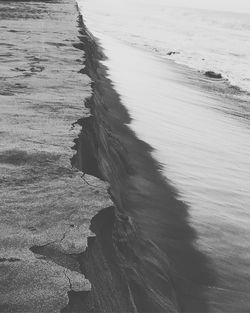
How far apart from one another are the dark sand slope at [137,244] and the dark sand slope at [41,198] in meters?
0.07

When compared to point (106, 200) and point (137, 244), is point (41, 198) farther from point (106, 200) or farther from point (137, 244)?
point (137, 244)

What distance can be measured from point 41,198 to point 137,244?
79 centimetres

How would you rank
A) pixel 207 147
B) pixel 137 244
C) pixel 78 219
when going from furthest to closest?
1. pixel 207 147
2. pixel 137 244
3. pixel 78 219

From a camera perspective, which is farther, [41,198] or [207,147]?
[207,147]

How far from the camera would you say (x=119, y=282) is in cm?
192

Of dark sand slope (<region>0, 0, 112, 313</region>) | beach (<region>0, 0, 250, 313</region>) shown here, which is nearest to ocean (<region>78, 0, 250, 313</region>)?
beach (<region>0, 0, 250, 313</region>)

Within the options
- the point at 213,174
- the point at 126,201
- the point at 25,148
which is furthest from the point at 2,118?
the point at 213,174

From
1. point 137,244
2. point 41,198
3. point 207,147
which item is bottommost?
point 207,147

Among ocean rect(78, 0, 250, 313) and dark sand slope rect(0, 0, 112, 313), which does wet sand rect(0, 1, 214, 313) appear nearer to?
dark sand slope rect(0, 0, 112, 313)

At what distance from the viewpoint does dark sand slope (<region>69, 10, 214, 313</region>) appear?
1842mm

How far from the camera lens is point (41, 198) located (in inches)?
83.0

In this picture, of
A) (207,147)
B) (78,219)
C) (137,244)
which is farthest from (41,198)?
(207,147)

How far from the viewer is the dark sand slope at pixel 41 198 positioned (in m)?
1.50

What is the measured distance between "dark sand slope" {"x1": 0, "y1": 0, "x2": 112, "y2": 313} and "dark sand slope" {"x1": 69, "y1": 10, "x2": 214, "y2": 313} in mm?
68
